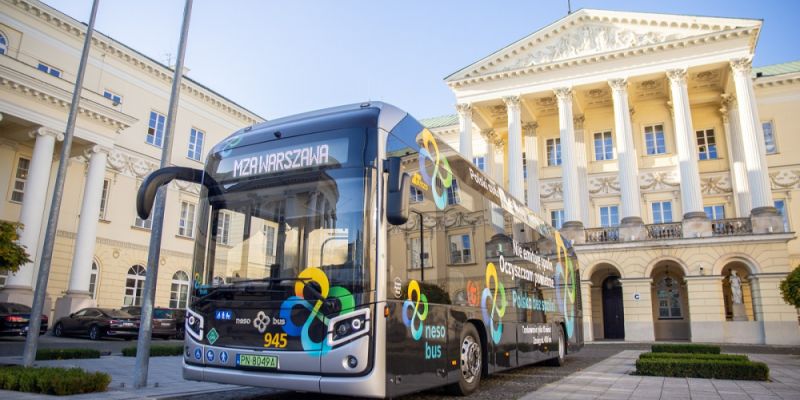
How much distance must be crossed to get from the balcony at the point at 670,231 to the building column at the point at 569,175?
0.75m

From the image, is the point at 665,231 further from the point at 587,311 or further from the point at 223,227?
the point at 223,227

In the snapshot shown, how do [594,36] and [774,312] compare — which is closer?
[774,312]

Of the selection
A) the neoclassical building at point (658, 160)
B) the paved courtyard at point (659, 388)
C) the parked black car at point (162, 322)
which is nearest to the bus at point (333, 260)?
the paved courtyard at point (659, 388)

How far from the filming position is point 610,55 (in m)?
32.8

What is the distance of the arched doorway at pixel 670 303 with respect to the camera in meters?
30.4

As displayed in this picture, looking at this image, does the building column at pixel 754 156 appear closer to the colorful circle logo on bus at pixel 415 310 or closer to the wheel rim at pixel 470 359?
the wheel rim at pixel 470 359

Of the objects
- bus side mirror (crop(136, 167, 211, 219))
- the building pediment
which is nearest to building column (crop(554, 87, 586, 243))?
the building pediment

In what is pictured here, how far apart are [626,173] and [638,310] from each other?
773cm

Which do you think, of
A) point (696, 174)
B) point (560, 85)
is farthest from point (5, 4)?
point (696, 174)

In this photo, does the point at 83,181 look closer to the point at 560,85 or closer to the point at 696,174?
the point at 560,85

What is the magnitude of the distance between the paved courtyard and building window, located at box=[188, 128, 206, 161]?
96.5ft

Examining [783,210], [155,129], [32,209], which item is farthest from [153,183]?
A: [783,210]

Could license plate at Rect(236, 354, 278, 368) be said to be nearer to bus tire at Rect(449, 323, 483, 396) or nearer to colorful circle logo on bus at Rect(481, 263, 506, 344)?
bus tire at Rect(449, 323, 483, 396)

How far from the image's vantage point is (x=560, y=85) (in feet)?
113
